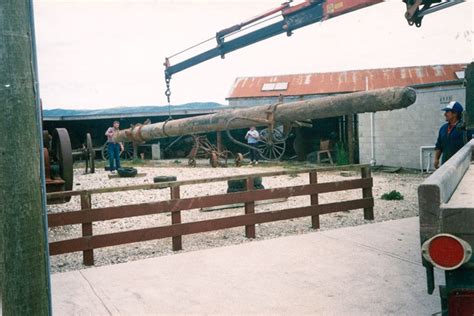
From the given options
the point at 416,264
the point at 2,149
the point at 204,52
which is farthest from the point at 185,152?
the point at 2,149

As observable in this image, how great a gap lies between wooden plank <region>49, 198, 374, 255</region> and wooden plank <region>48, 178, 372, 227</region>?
20 centimetres

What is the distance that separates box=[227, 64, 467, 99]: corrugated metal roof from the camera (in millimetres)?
25672

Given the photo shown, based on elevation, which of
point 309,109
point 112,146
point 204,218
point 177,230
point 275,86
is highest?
point 275,86

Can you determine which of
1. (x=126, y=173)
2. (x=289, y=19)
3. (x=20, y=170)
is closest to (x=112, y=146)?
(x=126, y=173)

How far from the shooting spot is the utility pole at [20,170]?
179cm

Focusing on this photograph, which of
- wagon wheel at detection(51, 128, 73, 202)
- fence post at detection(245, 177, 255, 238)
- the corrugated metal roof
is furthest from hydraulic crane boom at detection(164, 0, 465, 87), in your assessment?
the corrugated metal roof

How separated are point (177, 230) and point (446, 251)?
402cm

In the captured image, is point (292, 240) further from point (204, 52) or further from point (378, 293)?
point (204, 52)

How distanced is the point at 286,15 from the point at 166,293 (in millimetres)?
7705

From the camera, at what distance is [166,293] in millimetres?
3723

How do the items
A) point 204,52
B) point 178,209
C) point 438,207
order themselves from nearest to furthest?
point 438,207 < point 178,209 < point 204,52

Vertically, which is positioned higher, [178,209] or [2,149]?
[2,149]

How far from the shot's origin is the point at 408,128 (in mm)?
14703

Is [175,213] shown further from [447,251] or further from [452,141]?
[447,251]
